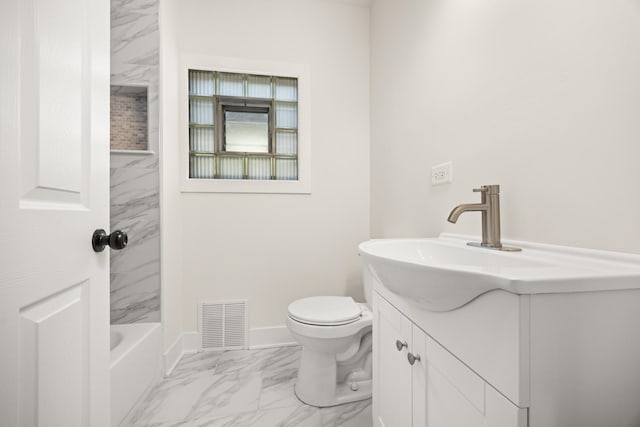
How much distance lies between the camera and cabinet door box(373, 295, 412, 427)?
2.59 ft

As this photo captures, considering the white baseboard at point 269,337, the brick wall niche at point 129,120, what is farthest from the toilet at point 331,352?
the brick wall niche at point 129,120

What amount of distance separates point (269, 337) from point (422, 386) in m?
1.50

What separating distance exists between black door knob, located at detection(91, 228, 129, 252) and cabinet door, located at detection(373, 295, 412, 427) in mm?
827

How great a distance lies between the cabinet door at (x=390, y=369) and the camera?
79cm

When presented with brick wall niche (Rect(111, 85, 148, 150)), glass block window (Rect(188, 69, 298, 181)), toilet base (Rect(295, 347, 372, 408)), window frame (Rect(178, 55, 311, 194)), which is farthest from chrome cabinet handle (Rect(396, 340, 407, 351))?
brick wall niche (Rect(111, 85, 148, 150))

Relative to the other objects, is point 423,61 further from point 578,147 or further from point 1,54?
point 1,54

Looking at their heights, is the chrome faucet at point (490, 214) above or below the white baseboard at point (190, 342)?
above

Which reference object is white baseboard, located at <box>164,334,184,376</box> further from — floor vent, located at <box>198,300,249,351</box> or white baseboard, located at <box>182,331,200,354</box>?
floor vent, located at <box>198,300,249,351</box>

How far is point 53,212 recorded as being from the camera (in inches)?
21.8

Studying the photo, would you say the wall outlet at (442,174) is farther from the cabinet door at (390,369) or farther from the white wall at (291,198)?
the white wall at (291,198)

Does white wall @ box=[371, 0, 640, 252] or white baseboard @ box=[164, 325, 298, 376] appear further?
white baseboard @ box=[164, 325, 298, 376]

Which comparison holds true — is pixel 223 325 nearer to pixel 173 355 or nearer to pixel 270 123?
pixel 173 355

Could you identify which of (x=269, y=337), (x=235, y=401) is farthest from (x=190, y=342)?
(x=235, y=401)

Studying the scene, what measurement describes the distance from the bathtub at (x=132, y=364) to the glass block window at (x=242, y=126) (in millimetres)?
1047
